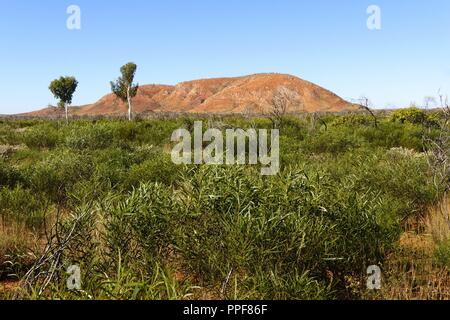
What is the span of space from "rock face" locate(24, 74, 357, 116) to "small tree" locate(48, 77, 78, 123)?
136ft

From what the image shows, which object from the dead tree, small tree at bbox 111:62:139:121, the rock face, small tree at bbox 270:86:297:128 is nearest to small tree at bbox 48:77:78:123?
small tree at bbox 111:62:139:121

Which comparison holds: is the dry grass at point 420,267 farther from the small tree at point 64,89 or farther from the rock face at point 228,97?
the rock face at point 228,97

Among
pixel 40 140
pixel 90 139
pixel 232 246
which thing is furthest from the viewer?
pixel 40 140

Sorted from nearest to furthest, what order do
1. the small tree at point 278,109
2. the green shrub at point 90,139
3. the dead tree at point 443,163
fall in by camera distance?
1. the dead tree at point 443,163
2. the green shrub at point 90,139
3. the small tree at point 278,109

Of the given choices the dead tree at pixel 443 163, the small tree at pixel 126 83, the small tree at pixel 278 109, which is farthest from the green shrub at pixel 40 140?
the small tree at pixel 126 83

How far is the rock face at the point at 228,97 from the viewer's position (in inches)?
4274

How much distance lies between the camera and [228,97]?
120250 mm

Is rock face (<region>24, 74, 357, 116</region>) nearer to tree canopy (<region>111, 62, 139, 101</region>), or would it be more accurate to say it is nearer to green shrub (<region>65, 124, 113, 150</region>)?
tree canopy (<region>111, 62, 139, 101</region>)

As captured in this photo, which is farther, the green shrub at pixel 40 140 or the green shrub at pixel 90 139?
the green shrub at pixel 40 140

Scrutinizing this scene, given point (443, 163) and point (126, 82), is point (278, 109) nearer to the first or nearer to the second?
point (443, 163)

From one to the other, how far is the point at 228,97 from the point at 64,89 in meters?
71.1

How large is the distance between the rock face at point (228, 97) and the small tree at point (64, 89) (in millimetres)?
41526
